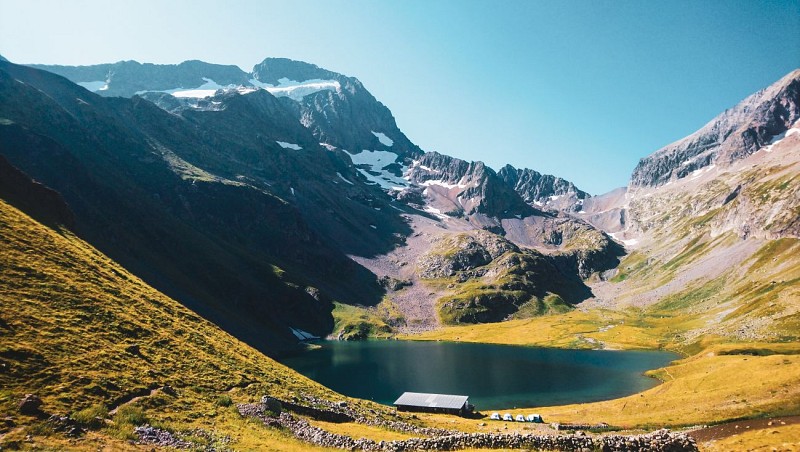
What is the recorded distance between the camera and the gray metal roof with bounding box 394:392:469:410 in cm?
7894

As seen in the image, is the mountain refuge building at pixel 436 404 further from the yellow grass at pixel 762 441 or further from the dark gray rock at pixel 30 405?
the dark gray rock at pixel 30 405

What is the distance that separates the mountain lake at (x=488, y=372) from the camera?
102812 millimetres

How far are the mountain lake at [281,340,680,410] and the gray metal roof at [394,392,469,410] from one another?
13451 millimetres

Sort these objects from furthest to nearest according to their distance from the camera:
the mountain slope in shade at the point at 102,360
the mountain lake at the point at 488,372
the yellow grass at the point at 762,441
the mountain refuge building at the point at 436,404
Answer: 1. the mountain lake at the point at 488,372
2. the mountain refuge building at the point at 436,404
3. the yellow grass at the point at 762,441
4. the mountain slope in shade at the point at 102,360

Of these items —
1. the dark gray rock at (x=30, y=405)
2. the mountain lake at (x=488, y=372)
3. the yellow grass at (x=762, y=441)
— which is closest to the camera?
the dark gray rock at (x=30, y=405)

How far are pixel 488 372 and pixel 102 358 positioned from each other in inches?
4415

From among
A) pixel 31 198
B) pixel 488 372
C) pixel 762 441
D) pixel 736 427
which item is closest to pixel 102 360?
pixel 31 198

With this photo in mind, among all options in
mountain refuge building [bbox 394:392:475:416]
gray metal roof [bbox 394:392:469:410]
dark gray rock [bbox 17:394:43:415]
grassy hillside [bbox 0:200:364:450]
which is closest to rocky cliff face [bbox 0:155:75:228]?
grassy hillside [bbox 0:200:364:450]

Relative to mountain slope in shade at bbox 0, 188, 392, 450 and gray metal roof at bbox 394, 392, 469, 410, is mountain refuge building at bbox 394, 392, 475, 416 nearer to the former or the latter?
gray metal roof at bbox 394, 392, 469, 410

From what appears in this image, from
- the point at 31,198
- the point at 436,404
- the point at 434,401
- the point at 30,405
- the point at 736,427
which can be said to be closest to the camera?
the point at 30,405

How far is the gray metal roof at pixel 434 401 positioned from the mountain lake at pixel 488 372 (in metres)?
13.5

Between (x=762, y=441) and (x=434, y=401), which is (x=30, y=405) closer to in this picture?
(x=434, y=401)

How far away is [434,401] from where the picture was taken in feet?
268

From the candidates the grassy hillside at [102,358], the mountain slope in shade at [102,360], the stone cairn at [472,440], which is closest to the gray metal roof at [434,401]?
the grassy hillside at [102,358]
